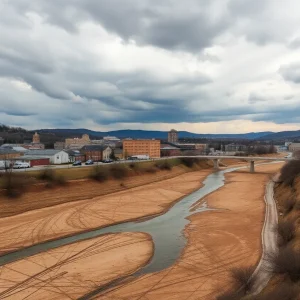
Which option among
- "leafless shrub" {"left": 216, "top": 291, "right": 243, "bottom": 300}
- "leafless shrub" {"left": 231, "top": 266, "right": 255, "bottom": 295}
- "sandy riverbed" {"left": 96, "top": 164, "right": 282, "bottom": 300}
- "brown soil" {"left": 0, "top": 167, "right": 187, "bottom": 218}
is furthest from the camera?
"brown soil" {"left": 0, "top": 167, "right": 187, "bottom": 218}

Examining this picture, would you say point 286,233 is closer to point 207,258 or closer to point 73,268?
point 207,258

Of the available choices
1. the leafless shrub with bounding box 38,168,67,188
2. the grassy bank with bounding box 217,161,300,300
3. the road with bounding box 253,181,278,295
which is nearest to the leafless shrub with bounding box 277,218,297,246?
the grassy bank with bounding box 217,161,300,300

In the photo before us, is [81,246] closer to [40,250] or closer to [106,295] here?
[40,250]

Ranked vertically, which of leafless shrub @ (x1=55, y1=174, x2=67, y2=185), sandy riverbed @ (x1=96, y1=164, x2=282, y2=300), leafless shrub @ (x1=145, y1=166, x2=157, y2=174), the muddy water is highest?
leafless shrub @ (x1=55, y1=174, x2=67, y2=185)

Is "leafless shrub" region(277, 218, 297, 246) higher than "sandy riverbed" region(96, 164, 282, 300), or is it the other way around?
"leafless shrub" region(277, 218, 297, 246)

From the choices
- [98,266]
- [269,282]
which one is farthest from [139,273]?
[269,282]

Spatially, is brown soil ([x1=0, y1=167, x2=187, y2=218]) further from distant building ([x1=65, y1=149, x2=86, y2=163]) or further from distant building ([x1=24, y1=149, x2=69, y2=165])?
distant building ([x1=65, y1=149, x2=86, y2=163])

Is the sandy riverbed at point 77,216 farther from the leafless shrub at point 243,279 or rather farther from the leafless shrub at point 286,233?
the leafless shrub at point 243,279
